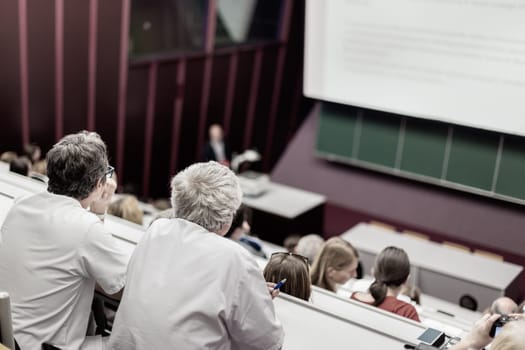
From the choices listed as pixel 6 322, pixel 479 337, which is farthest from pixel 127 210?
pixel 479 337

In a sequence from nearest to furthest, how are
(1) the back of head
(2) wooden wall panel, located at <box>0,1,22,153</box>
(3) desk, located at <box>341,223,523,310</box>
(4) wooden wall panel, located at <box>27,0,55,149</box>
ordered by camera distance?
(1) the back of head < (3) desk, located at <box>341,223,523,310</box> < (2) wooden wall panel, located at <box>0,1,22,153</box> < (4) wooden wall panel, located at <box>27,0,55,149</box>

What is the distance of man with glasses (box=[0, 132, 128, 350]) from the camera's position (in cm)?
206

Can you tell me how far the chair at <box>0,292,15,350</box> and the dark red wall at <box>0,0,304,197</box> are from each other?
13.1ft

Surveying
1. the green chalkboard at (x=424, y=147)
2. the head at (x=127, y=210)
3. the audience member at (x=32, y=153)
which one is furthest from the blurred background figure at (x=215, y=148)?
the head at (x=127, y=210)

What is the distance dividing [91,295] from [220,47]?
6386 mm

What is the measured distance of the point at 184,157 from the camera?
8.20 meters

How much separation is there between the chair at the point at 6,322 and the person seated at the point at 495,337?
1234mm

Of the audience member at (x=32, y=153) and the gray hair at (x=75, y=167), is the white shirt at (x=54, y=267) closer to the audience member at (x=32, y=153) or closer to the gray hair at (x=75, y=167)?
the gray hair at (x=75, y=167)

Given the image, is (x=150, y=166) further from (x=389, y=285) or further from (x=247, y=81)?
(x=389, y=285)

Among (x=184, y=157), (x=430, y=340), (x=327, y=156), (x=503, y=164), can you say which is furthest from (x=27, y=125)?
(x=430, y=340)

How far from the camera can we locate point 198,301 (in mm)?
1819

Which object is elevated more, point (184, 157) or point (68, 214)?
point (68, 214)

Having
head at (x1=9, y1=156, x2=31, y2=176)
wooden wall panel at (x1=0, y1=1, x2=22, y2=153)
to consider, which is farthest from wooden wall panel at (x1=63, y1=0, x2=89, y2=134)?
head at (x1=9, y1=156, x2=31, y2=176)

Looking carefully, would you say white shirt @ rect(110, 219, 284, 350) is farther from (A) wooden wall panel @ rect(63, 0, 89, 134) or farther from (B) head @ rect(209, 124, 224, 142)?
(B) head @ rect(209, 124, 224, 142)
